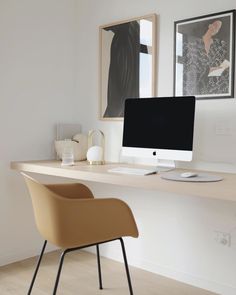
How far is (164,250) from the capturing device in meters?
2.76

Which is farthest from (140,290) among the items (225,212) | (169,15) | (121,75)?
(169,15)

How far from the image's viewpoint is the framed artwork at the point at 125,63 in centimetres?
280

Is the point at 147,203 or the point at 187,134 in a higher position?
the point at 187,134

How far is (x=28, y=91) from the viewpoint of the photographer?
3.04 metres

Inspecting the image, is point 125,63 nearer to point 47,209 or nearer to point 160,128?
point 160,128

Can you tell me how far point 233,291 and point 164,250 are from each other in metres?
0.55

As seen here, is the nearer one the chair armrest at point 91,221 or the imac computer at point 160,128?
the chair armrest at point 91,221

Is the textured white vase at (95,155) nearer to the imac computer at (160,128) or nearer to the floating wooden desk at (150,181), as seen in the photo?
the floating wooden desk at (150,181)

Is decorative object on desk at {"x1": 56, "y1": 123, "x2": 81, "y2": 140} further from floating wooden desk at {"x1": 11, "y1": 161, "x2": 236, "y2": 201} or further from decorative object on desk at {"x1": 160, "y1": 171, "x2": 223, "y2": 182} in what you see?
decorative object on desk at {"x1": 160, "y1": 171, "x2": 223, "y2": 182}

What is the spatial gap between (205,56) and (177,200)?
984 millimetres

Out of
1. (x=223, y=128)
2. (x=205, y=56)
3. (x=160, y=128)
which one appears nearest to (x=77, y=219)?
(x=160, y=128)

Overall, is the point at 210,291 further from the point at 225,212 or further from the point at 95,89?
the point at 95,89

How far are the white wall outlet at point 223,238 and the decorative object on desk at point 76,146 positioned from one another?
1.23 meters

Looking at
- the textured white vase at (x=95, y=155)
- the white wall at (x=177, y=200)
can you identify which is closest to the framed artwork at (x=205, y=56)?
the white wall at (x=177, y=200)
